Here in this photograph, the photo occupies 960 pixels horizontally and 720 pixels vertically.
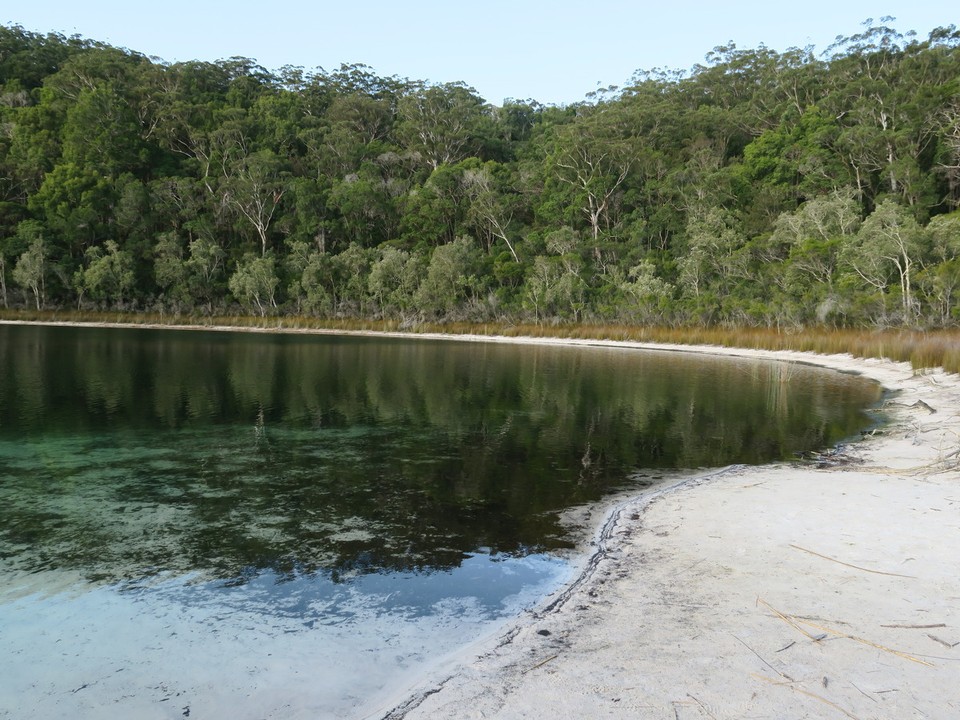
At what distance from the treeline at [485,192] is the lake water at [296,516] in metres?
23.6

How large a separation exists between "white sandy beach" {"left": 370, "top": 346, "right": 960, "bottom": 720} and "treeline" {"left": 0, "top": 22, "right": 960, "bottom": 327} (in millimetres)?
28002

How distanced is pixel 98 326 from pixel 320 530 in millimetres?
54842

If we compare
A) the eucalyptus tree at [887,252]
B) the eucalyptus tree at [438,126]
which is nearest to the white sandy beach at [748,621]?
the eucalyptus tree at [887,252]

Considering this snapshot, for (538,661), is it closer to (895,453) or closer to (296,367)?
(895,453)

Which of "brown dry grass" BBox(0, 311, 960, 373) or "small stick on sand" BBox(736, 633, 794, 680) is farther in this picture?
"brown dry grass" BBox(0, 311, 960, 373)

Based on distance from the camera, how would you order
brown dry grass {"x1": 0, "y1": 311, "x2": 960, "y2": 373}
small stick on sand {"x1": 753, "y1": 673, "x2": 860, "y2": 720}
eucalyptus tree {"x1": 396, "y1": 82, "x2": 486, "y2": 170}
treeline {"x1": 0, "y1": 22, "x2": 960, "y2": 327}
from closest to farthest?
small stick on sand {"x1": 753, "y1": 673, "x2": 860, "y2": 720}
brown dry grass {"x1": 0, "y1": 311, "x2": 960, "y2": 373}
treeline {"x1": 0, "y1": 22, "x2": 960, "y2": 327}
eucalyptus tree {"x1": 396, "y1": 82, "x2": 486, "y2": 170}

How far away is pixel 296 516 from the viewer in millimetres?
6859

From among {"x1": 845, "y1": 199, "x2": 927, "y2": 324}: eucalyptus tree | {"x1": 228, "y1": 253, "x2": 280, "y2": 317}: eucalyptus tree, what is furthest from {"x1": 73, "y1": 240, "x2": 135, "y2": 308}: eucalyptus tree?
{"x1": 845, "y1": 199, "x2": 927, "y2": 324}: eucalyptus tree

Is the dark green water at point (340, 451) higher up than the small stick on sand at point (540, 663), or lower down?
lower down

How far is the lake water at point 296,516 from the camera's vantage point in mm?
3854

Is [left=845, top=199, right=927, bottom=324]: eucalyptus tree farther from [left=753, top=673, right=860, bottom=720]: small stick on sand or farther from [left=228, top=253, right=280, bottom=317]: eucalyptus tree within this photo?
[left=228, top=253, right=280, bottom=317]: eucalyptus tree

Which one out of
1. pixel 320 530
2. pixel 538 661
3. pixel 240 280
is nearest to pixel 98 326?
pixel 240 280

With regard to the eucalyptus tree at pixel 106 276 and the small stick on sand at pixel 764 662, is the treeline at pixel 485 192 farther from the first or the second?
the small stick on sand at pixel 764 662

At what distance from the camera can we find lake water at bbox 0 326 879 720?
3854 millimetres
